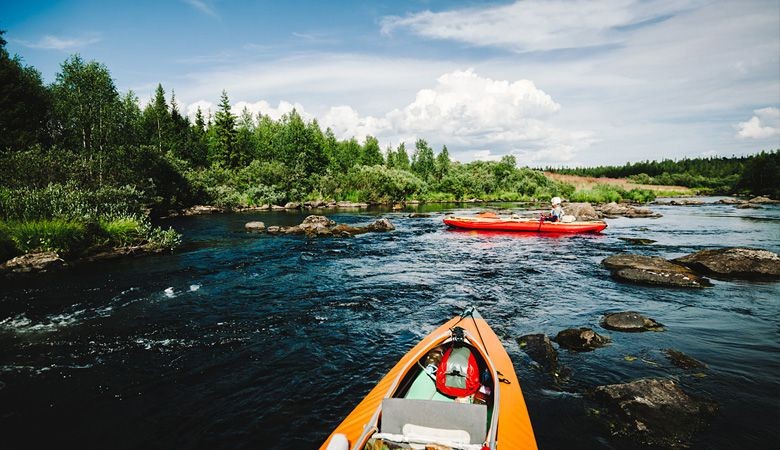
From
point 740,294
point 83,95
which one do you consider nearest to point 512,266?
point 740,294

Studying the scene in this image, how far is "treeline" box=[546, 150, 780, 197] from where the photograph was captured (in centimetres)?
5027

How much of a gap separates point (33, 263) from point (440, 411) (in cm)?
1645

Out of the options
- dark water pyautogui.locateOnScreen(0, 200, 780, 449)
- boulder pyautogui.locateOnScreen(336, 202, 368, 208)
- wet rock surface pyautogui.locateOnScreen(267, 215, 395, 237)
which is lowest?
dark water pyautogui.locateOnScreen(0, 200, 780, 449)

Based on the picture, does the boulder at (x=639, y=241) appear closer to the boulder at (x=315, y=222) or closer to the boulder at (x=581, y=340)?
the boulder at (x=581, y=340)

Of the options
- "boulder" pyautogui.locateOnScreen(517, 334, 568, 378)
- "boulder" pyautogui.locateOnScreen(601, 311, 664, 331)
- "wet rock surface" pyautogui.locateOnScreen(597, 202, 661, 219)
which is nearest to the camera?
"boulder" pyautogui.locateOnScreen(517, 334, 568, 378)

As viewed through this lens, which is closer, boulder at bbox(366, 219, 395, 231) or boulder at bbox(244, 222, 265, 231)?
boulder at bbox(244, 222, 265, 231)

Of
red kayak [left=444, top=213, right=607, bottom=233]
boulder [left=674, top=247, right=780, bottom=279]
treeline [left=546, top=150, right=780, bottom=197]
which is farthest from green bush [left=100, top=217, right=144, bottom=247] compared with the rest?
treeline [left=546, top=150, right=780, bottom=197]

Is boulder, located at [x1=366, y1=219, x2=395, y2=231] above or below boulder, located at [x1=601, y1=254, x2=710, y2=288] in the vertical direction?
above

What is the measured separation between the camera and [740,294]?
432 inches

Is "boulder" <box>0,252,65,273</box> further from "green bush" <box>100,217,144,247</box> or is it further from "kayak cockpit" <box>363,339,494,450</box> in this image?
"kayak cockpit" <box>363,339,494,450</box>

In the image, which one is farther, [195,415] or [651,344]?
[651,344]

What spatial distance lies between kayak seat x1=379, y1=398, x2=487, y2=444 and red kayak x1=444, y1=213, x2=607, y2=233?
20.4 meters

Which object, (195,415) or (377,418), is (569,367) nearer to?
(377,418)

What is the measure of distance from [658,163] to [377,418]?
157867mm
